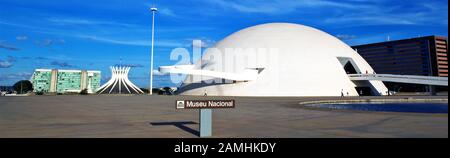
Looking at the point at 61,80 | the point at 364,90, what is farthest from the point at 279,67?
the point at 61,80

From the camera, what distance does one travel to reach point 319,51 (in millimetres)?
56344

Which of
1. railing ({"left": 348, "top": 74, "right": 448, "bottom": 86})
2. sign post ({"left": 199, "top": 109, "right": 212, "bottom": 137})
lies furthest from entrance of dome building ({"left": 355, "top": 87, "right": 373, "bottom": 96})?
sign post ({"left": 199, "top": 109, "right": 212, "bottom": 137})

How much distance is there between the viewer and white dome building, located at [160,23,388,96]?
52.7 metres

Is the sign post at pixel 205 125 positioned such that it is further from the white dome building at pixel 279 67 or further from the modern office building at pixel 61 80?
the modern office building at pixel 61 80

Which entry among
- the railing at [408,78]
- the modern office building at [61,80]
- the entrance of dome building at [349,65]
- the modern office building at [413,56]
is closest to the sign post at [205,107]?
the railing at [408,78]

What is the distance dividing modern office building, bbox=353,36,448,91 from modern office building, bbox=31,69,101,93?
124 meters

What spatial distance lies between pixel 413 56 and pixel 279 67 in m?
107

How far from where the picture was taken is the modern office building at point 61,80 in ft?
470

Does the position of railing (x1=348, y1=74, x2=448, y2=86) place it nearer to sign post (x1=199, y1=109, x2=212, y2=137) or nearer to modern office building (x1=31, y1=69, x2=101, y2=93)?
sign post (x1=199, y1=109, x2=212, y2=137)

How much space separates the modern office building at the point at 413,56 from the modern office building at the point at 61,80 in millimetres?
124098

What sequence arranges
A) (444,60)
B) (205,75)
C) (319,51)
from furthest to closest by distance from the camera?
(444,60) → (319,51) → (205,75)

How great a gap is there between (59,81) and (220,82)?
117428mm
